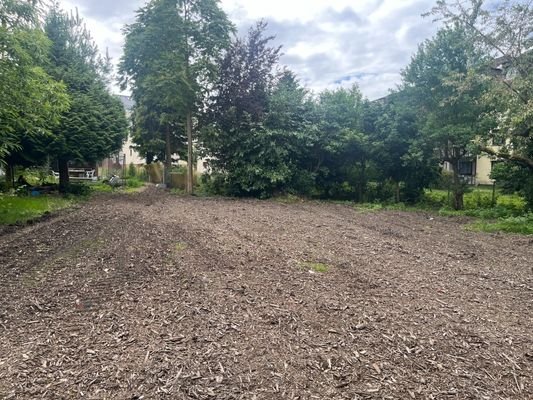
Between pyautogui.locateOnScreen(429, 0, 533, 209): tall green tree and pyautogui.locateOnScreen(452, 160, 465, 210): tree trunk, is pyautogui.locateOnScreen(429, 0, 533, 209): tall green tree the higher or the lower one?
the higher one

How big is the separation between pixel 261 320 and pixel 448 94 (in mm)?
10042

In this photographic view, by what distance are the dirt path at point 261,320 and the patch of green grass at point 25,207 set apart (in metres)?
2.42

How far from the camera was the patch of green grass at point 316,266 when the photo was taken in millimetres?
4020

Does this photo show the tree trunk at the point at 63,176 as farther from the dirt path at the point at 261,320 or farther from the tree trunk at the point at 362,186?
the tree trunk at the point at 362,186

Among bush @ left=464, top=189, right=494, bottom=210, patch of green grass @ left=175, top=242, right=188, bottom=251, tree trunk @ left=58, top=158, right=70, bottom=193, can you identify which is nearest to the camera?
patch of green grass @ left=175, top=242, right=188, bottom=251

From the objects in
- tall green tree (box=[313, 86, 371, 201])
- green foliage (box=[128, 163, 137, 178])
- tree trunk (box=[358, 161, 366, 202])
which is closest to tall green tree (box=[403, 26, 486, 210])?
tall green tree (box=[313, 86, 371, 201])

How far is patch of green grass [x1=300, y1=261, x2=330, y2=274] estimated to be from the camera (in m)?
4.02

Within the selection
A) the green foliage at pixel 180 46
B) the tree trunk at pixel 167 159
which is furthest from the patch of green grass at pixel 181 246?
the tree trunk at pixel 167 159

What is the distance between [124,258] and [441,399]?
3.69 m

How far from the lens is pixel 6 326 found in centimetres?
262

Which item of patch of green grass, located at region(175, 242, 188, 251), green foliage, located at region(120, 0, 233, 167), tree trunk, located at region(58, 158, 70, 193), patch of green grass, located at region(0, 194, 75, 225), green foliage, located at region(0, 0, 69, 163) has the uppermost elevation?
green foliage, located at region(120, 0, 233, 167)

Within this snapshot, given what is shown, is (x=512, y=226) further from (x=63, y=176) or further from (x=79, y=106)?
(x=63, y=176)

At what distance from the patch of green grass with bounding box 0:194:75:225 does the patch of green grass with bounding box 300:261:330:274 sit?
19.7 feet

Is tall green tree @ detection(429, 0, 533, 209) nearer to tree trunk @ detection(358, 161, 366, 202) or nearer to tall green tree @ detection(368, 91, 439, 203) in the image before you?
tall green tree @ detection(368, 91, 439, 203)
